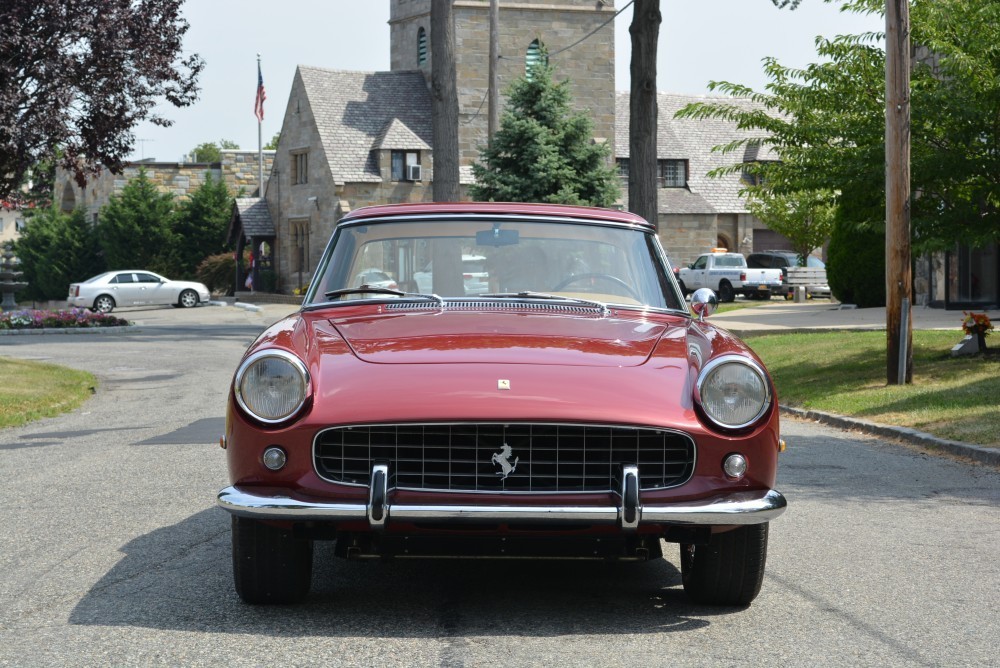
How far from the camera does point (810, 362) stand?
58.8ft

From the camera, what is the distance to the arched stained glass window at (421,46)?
2093 inches

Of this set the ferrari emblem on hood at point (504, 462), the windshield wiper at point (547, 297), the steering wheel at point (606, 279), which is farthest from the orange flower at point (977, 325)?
the ferrari emblem on hood at point (504, 462)

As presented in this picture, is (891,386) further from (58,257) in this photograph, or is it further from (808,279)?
(58,257)

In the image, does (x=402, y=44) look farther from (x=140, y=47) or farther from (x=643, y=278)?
(x=643, y=278)

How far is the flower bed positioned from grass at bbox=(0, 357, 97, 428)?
36.6 feet

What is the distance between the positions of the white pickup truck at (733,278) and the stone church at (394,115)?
16.2 ft

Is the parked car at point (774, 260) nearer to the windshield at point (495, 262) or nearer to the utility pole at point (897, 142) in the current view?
the utility pole at point (897, 142)

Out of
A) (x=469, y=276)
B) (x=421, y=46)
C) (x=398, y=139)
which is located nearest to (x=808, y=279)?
(x=398, y=139)

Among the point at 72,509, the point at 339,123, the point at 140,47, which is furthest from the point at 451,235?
the point at 339,123

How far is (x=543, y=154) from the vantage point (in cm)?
3572

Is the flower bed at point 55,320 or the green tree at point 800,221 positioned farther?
the green tree at point 800,221

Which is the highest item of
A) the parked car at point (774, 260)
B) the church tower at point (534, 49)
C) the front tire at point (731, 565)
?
the church tower at point (534, 49)

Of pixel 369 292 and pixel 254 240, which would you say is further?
pixel 254 240

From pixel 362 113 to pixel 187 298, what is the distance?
1126cm
